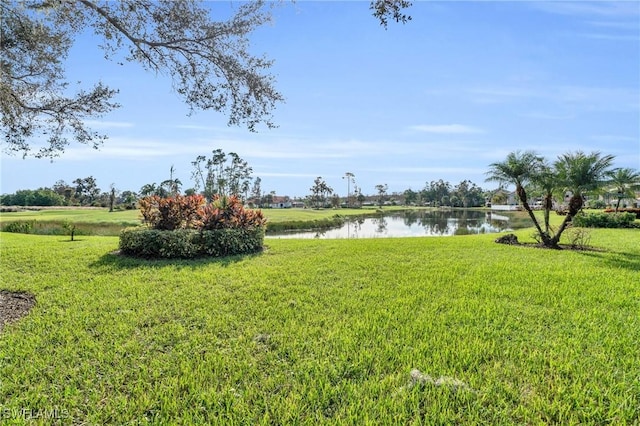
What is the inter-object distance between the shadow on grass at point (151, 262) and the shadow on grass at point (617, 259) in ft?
27.5

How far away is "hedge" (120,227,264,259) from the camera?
821 cm

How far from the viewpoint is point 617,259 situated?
8336 mm

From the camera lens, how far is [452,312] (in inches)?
166

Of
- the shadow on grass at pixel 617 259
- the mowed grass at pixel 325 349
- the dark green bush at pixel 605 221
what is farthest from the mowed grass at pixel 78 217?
the dark green bush at pixel 605 221

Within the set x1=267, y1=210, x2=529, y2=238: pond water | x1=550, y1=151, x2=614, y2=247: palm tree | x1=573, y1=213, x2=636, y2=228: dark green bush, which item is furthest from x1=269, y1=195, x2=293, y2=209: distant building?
x1=550, y1=151, x2=614, y2=247: palm tree

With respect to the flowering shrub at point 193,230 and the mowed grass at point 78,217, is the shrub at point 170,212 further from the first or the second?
the mowed grass at point 78,217

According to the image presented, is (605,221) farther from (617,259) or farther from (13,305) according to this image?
(13,305)

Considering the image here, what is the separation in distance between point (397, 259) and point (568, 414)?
5655 mm

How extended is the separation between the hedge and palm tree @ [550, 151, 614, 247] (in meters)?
9.75

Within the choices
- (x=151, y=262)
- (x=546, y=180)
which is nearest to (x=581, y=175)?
(x=546, y=180)

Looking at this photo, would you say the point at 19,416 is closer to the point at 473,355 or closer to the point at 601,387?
the point at 473,355

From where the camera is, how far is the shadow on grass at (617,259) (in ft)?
24.7

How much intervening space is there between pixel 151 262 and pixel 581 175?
12.8 metres

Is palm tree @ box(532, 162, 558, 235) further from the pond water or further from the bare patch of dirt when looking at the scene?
the bare patch of dirt
